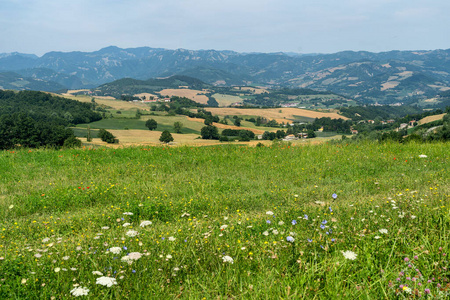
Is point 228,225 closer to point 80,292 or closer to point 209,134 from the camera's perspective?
point 80,292

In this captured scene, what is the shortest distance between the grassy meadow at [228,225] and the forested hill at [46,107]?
422ft

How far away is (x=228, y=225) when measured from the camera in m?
5.84

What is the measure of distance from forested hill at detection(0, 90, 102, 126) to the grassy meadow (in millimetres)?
128765

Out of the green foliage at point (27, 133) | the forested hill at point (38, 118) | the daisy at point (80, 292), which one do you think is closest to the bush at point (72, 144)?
Answer: the forested hill at point (38, 118)

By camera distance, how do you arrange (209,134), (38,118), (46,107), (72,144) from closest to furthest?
(72,144)
(209,134)
(38,118)
(46,107)

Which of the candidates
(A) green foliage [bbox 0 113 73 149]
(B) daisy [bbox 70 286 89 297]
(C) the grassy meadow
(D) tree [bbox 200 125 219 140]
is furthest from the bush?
(D) tree [bbox 200 125 219 140]

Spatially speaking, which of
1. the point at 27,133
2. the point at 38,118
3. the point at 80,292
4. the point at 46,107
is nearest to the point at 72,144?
the point at 80,292

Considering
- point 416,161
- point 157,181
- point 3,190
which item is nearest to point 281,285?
point 157,181

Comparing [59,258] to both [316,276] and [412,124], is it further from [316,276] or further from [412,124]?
[412,124]

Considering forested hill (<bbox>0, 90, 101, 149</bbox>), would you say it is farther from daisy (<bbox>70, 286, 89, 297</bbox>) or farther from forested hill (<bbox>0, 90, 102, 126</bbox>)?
daisy (<bbox>70, 286, 89, 297</bbox>)

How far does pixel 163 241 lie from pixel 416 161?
35.8 ft

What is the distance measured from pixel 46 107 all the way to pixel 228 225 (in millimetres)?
186132

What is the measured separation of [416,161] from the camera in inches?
449

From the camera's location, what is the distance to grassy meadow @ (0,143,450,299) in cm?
348
